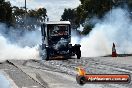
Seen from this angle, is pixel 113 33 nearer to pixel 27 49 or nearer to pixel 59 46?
pixel 27 49

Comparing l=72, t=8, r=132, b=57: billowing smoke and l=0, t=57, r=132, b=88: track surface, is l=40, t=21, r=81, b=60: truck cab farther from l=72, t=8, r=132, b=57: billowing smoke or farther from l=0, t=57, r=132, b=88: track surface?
l=0, t=57, r=132, b=88: track surface

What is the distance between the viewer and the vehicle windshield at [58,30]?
34969mm

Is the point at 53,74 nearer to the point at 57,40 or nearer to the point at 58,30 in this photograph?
the point at 57,40

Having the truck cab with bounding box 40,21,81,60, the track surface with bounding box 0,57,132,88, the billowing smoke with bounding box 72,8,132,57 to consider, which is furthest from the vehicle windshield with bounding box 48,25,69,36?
the track surface with bounding box 0,57,132,88

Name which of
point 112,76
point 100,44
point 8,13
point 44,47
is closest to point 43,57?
point 44,47

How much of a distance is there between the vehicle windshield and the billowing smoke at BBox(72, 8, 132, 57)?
784 centimetres

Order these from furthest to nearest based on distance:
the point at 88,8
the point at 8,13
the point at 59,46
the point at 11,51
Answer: the point at 8,13 → the point at 88,8 → the point at 11,51 → the point at 59,46

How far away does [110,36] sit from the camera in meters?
46.5

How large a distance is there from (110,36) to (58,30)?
12.6m

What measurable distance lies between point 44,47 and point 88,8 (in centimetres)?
3630

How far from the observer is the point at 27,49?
4231 cm

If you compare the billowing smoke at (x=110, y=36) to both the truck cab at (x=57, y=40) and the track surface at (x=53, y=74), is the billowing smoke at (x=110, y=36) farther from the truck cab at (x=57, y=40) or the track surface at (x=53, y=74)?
the track surface at (x=53, y=74)

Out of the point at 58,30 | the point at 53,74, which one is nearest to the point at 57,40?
the point at 58,30

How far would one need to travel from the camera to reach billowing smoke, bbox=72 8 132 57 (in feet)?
144
